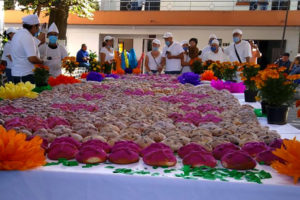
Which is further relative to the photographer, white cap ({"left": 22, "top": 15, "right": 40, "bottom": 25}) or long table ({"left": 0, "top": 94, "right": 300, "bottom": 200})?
white cap ({"left": 22, "top": 15, "right": 40, "bottom": 25})

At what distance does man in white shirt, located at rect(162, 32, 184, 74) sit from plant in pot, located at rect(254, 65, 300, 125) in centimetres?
302

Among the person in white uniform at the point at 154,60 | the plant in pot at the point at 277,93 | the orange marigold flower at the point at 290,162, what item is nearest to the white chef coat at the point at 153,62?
the person in white uniform at the point at 154,60

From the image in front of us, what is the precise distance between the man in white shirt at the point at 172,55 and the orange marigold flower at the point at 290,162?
3.96 m

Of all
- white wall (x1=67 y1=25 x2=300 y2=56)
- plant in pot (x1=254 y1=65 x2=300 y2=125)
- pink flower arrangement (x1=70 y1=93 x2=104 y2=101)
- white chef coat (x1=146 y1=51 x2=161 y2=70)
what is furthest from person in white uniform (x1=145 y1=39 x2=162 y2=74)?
white wall (x1=67 y1=25 x2=300 y2=56)

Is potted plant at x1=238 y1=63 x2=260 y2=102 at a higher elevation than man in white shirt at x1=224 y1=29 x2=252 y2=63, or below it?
below

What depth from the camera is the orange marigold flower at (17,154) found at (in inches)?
42.7

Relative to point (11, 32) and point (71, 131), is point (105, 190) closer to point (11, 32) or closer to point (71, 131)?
point (71, 131)

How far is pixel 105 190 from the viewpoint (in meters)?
1.08

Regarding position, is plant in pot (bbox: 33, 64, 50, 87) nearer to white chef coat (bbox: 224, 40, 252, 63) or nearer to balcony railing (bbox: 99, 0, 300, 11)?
white chef coat (bbox: 224, 40, 252, 63)

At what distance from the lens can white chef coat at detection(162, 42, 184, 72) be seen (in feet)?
16.5

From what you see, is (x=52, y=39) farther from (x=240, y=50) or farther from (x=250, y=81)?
(x=240, y=50)

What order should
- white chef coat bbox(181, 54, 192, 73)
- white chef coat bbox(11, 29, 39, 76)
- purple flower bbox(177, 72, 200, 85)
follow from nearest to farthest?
white chef coat bbox(11, 29, 39, 76) → purple flower bbox(177, 72, 200, 85) → white chef coat bbox(181, 54, 192, 73)

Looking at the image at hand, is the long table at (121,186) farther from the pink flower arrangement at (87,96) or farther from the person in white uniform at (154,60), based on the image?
the person in white uniform at (154,60)

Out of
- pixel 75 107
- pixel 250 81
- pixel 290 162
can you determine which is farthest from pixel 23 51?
pixel 290 162
